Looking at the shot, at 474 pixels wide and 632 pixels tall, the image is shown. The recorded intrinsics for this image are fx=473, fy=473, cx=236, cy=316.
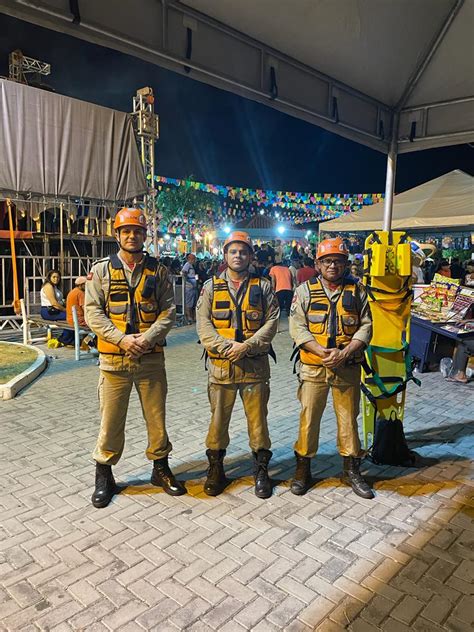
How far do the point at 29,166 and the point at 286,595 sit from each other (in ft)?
32.9

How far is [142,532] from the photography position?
3223 mm

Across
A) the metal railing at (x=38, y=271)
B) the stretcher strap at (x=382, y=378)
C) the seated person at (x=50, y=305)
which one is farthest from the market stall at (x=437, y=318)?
the metal railing at (x=38, y=271)

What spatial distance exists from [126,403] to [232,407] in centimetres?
82

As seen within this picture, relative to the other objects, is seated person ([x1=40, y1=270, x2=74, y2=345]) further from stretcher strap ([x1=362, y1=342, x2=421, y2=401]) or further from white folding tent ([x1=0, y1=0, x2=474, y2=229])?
stretcher strap ([x1=362, y1=342, x2=421, y2=401])

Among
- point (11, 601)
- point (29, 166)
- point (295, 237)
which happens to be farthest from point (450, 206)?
point (295, 237)

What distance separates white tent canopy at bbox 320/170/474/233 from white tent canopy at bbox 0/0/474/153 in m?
4.48

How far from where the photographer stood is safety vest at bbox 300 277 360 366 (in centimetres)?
369

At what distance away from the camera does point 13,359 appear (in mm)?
7883

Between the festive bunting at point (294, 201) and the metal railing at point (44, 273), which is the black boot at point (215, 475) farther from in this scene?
the festive bunting at point (294, 201)

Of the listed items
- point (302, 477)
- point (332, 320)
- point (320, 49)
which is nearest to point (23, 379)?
point (302, 477)

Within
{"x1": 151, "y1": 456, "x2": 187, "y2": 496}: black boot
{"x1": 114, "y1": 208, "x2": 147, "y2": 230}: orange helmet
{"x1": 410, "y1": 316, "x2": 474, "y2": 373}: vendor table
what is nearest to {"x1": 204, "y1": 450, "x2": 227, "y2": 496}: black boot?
{"x1": 151, "y1": 456, "x2": 187, "y2": 496}: black boot

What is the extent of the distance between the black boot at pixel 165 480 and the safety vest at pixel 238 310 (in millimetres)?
975

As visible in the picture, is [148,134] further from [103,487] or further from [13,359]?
[103,487]

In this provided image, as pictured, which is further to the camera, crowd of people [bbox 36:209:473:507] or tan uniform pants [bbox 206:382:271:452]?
tan uniform pants [bbox 206:382:271:452]
